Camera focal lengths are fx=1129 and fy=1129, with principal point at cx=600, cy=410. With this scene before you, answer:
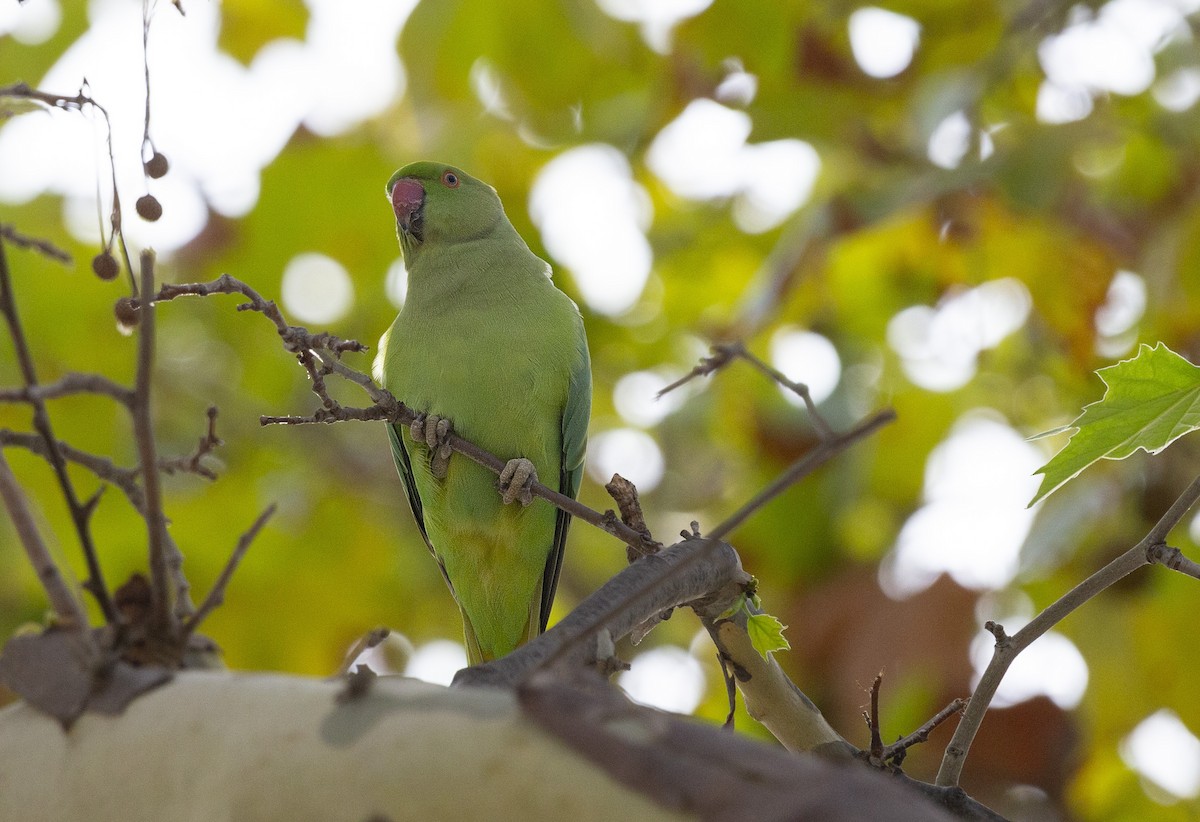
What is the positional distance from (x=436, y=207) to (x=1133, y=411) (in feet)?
8.10

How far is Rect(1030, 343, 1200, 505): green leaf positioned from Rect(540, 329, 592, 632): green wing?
1.76 m

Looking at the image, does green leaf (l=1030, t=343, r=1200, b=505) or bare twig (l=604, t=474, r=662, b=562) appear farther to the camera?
bare twig (l=604, t=474, r=662, b=562)

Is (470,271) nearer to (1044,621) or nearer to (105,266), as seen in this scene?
(105,266)

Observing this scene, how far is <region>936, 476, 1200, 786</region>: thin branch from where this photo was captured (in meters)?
1.47

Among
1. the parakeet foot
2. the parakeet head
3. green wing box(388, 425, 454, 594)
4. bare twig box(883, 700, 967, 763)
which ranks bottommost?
bare twig box(883, 700, 967, 763)

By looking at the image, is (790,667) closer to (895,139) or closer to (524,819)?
(895,139)

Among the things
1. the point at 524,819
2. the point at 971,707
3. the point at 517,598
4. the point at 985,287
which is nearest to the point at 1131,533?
the point at 985,287

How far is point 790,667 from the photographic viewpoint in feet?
14.5

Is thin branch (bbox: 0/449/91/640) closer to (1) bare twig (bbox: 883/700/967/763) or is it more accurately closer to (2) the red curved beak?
(1) bare twig (bbox: 883/700/967/763)

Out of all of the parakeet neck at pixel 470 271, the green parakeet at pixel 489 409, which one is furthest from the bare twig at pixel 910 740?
the parakeet neck at pixel 470 271

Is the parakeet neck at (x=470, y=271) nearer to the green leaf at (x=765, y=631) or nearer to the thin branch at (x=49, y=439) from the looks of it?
the green leaf at (x=765, y=631)

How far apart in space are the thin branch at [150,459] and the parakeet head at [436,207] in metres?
2.35

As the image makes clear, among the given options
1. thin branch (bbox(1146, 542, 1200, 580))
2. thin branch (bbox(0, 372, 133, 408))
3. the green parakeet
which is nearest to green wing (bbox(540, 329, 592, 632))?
the green parakeet

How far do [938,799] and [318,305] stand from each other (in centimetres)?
424
